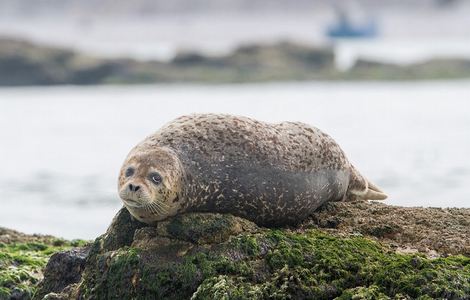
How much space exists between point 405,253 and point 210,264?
1306mm

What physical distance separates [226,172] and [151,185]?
0.64m

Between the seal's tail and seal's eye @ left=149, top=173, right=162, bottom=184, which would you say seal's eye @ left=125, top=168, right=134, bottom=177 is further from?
the seal's tail

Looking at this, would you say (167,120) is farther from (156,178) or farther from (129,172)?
(156,178)

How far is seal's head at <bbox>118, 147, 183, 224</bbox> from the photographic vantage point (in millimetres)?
7442

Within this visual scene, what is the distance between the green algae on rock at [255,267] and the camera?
22.4 feet

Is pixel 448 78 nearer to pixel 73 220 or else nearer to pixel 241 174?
pixel 73 220

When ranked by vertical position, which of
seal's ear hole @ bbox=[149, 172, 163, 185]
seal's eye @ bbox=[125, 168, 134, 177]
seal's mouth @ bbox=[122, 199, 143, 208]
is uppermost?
seal's eye @ bbox=[125, 168, 134, 177]

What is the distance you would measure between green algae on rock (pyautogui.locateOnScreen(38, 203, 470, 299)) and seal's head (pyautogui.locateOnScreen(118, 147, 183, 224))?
11 cm

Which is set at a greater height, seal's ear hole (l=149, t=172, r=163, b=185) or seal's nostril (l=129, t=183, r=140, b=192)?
seal's ear hole (l=149, t=172, r=163, b=185)

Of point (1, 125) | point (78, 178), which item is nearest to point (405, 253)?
point (78, 178)

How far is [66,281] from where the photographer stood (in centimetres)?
806

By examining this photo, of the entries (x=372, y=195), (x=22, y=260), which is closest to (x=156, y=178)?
(x=22, y=260)

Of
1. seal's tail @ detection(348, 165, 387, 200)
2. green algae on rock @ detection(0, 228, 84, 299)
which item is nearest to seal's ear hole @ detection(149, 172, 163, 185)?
green algae on rock @ detection(0, 228, 84, 299)

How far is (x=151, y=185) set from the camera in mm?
7527
